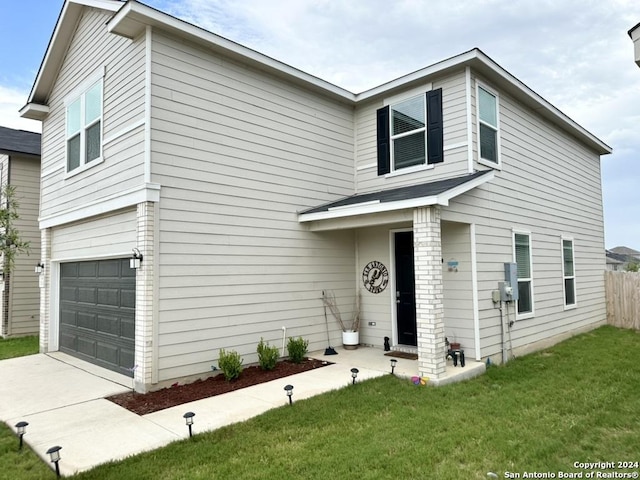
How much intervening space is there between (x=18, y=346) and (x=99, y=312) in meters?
4.18

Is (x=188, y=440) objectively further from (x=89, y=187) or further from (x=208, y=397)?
(x=89, y=187)

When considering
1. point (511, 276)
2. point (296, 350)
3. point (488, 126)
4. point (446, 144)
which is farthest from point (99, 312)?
point (488, 126)

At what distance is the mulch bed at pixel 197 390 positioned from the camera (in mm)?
5270

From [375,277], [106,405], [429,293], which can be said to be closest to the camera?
[106,405]

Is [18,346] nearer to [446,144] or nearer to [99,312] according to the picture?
[99,312]

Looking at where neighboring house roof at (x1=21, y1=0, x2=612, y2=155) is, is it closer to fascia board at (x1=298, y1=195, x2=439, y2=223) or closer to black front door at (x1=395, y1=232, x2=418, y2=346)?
fascia board at (x1=298, y1=195, x2=439, y2=223)

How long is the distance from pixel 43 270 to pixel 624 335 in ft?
44.1

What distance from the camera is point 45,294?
30.0 feet

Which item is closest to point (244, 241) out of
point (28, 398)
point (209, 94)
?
point (209, 94)

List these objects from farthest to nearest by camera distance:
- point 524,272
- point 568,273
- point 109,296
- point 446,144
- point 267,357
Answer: point 568,273 < point 524,272 < point 446,144 < point 109,296 < point 267,357

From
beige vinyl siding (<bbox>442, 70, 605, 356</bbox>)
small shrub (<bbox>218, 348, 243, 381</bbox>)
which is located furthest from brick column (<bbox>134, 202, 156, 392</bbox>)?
beige vinyl siding (<bbox>442, 70, 605, 356</bbox>)

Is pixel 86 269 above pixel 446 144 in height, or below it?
below

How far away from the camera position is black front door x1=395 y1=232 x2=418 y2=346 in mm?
7895

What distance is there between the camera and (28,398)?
5703 mm
